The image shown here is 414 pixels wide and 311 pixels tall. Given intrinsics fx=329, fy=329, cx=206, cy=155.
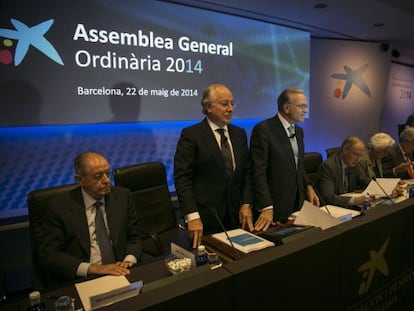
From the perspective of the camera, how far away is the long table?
0.69 metres

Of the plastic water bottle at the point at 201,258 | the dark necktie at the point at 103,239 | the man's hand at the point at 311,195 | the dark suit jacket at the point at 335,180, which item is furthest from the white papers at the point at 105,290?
the dark suit jacket at the point at 335,180

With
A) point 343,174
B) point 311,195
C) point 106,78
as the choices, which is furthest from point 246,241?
point 106,78

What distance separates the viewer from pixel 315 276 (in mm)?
882

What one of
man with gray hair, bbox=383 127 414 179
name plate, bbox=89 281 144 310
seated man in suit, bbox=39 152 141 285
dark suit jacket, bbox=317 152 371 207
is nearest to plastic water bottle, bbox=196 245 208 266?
name plate, bbox=89 281 144 310

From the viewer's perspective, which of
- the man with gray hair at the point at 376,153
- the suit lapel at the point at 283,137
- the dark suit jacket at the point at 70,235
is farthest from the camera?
the man with gray hair at the point at 376,153

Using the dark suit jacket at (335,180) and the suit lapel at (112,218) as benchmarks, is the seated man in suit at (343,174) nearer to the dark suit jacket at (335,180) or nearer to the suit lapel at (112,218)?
the dark suit jacket at (335,180)

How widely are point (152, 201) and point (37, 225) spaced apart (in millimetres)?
928

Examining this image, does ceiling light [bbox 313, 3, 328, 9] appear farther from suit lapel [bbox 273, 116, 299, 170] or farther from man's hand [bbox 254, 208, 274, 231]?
man's hand [bbox 254, 208, 274, 231]

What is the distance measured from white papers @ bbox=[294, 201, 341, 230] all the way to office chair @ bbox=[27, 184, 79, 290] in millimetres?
1255

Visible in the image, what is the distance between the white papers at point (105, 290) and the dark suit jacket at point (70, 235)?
0.33 meters

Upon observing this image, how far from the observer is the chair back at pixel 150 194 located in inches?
93.4

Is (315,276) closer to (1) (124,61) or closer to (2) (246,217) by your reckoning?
(2) (246,217)

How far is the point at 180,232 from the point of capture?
257 cm

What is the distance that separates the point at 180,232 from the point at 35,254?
1129 mm
